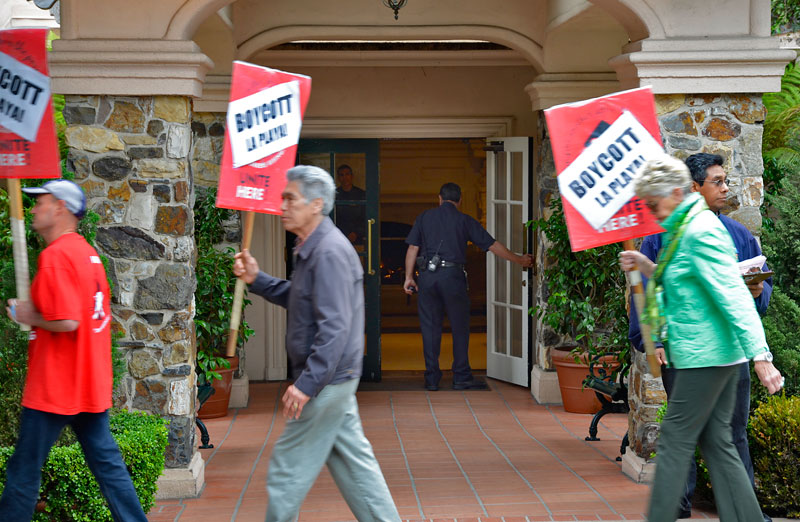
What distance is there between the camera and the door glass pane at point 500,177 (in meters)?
8.82

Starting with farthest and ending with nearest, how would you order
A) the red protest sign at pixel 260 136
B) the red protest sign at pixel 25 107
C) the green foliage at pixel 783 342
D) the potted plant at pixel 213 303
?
the potted plant at pixel 213 303 < the green foliage at pixel 783 342 < the red protest sign at pixel 25 107 < the red protest sign at pixel 260 136

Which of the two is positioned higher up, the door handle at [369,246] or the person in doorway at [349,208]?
the person in doorway at [349,208]

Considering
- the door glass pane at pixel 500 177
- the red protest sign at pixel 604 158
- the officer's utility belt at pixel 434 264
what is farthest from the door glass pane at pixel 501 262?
the red protest sign at pixel 604 158

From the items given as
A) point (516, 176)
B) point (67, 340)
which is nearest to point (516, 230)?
point (516, 176)

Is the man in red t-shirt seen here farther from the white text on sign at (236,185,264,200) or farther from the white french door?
the white french door

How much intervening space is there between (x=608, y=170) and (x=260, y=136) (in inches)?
60.1

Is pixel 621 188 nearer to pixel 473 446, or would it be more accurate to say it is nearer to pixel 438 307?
pixel 473 446

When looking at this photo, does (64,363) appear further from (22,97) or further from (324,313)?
(22,97)

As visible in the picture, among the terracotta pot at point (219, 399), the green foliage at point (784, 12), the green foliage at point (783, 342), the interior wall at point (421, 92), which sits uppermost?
the green foliage at point (784, 12)

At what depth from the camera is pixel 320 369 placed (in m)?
3.51

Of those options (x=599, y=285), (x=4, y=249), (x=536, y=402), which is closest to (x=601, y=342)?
(x=599, y=285)

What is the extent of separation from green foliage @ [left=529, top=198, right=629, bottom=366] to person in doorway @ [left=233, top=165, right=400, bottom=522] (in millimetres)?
3684

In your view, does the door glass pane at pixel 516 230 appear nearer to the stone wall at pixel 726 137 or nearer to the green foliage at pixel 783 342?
the stone wall at pixel 726 137

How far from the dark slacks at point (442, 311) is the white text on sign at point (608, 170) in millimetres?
4407
